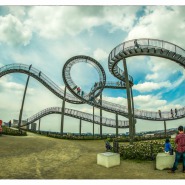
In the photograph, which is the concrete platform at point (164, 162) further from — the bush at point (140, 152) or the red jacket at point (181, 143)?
the bush at point (140, 152)

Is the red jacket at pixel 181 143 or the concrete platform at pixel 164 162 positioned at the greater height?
the red jacket at pixel 181 143

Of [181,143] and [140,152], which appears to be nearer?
[181,143]

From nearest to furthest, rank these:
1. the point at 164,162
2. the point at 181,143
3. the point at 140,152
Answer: the point at 181,143
the point at 164,162
the point at 140,152

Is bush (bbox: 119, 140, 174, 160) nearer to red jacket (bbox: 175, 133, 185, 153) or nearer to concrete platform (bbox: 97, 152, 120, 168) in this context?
concrete platform (bbox: 97, 152, 120, 168)

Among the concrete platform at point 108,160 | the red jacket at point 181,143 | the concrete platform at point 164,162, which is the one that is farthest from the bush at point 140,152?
the red jacket at point 181,143

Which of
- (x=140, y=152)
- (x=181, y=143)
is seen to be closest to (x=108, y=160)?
(x=140, y=152)

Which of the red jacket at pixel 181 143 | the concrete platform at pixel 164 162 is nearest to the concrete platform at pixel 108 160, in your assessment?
the concrete platform at pixel 164 162

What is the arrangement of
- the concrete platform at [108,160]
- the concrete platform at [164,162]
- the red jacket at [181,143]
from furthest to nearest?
the concrete platform at [108,160]
the concrete platform at [164,162]
the red jacket at [181,143]

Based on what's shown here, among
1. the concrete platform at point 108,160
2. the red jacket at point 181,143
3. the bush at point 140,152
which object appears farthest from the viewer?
the bush at point 140,152

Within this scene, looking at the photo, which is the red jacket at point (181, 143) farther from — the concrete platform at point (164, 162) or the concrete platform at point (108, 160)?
the concrete platform at point (108, 160)

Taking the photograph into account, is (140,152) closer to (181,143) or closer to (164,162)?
(164,162)

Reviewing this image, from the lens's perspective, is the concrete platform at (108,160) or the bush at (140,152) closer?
the concrete platform at (108,160)
